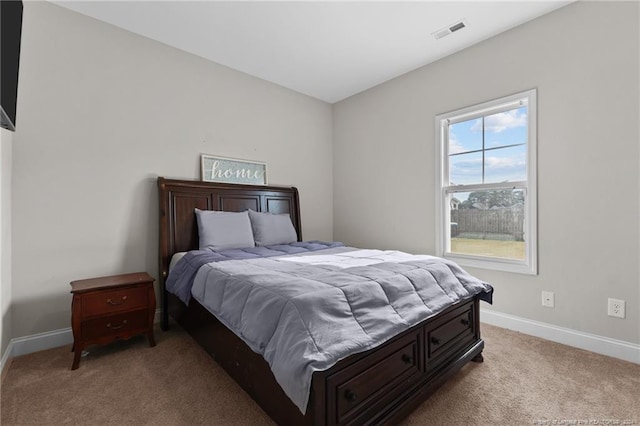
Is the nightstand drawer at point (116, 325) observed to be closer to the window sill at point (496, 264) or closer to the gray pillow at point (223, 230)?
the gray pillow at point (223, 230)

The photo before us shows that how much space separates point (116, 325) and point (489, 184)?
3.41 meters

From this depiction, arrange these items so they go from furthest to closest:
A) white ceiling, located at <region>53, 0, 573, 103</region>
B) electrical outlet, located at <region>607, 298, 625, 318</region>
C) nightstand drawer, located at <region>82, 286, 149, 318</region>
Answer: white ceiling, located at <region>53, 0, 573, 103</region> → electrical outlet, located at <region>607, 298, 625, 318</region> → nightstand drawer, located at <region>82, 286, 149, 318</region>

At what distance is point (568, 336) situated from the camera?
2359mm

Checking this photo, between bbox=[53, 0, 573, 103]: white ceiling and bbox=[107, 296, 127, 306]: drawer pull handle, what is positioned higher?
bbox=[53, 0, 573, 103]: white ceiling

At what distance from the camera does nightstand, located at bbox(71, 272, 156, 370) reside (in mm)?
1999

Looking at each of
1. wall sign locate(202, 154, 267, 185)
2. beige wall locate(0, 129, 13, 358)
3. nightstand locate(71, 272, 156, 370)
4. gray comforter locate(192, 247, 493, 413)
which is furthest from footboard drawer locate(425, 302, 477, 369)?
beige wall locate(0, 129, 13, 358)

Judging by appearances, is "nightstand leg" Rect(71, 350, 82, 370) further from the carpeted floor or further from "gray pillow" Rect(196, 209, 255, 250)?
"gray pillow" Rect(196, 209, 255, 250)

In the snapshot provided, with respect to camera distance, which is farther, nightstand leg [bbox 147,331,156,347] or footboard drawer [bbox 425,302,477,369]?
nightstand leg [bbox 147,331,156,347]

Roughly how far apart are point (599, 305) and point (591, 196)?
837mm

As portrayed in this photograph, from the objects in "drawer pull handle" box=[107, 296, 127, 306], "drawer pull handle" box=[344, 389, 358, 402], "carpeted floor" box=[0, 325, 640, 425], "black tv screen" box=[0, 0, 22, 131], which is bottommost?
"carpeted floor" box=[0, 325, 640, 425]

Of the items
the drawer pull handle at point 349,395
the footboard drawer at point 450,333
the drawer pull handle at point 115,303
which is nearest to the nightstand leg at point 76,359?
the drawer pull handle at point 115,303

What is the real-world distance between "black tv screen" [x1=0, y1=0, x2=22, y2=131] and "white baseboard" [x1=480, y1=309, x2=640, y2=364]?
12.4ft

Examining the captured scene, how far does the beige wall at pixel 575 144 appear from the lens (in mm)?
2121

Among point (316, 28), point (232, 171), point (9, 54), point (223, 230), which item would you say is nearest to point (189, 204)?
point (223, 230)
